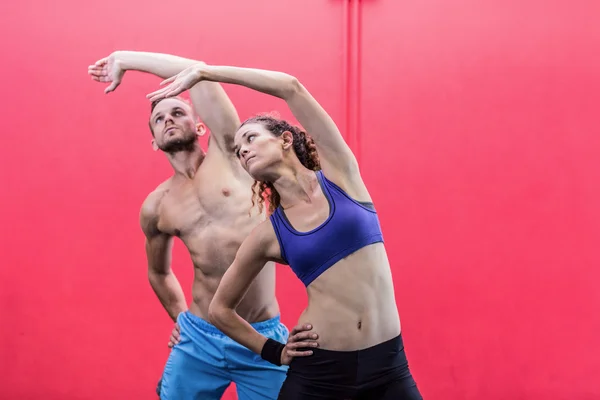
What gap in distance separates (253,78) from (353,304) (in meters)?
0.71

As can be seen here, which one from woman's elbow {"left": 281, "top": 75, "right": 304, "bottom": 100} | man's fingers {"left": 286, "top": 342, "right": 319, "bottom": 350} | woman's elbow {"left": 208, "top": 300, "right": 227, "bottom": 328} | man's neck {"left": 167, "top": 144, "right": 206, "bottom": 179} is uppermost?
woman's elbow {"left": 281, "top": 75, "right": 304, "bottom": 100}

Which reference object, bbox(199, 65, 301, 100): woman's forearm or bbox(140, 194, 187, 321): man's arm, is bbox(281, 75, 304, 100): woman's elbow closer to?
bbox(199, 65, 301, 100): woman's forearm

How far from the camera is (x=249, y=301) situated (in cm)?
269

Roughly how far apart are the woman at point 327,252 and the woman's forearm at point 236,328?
5.1 inches

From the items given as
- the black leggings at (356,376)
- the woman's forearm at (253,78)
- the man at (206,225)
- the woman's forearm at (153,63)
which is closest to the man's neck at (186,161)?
the man at (206,225)

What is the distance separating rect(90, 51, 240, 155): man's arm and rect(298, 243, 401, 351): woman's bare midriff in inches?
32.5

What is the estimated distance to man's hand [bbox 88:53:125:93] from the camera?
267 centimetres

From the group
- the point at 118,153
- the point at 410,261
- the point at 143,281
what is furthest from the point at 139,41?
the point at 410,261

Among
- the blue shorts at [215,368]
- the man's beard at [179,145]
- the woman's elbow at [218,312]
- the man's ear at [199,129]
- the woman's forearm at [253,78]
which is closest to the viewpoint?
the woman's forearm at [253,78]

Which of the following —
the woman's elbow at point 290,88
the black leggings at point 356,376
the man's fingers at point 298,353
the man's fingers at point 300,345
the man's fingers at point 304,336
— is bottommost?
the black leggings at point 356,376

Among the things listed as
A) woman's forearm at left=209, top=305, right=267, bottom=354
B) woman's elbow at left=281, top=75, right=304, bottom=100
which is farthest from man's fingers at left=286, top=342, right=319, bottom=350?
woman's elbow at left=281, top=75, right=304, bottom=100

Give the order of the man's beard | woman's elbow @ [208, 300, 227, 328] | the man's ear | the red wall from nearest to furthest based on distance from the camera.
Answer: woman's elbow @ [208, 300, 227, 328] → the man's beard → the man's ear → the red wall

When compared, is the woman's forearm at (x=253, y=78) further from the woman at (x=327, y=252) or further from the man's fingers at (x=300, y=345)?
the man's fingers at (x=300, y=345)

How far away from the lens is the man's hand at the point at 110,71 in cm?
267
